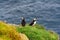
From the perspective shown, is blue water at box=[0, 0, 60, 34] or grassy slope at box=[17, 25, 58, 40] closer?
grassy slope at box=[17, 25, 58, 40]

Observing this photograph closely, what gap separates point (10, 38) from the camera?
474 inches

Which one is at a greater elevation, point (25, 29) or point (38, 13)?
point (25, 29)

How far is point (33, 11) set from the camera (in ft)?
108

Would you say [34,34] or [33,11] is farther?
[33,11]

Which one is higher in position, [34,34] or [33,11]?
[34,34]

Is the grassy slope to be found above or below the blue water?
above

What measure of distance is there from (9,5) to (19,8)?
1775 mm

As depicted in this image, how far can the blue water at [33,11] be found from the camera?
30.2 meters

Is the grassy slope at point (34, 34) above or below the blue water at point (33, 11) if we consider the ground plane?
above

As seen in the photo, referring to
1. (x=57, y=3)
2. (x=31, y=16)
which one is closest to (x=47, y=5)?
(x=57, y=3)

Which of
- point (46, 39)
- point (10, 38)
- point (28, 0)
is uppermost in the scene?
point (10, 38)

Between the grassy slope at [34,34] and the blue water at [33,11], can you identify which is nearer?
the grassy slope at [34,34]

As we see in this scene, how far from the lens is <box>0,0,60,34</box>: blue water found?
30156 mm

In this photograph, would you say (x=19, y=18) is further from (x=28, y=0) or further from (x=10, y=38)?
(x=10, y=38)
